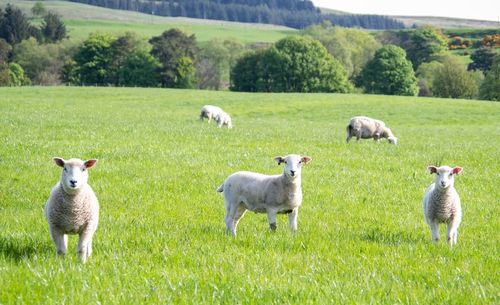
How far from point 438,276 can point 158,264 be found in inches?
119

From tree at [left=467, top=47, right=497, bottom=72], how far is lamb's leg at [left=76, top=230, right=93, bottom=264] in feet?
402

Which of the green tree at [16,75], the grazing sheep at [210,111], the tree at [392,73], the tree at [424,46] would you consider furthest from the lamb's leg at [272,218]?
the tree at [424,46]

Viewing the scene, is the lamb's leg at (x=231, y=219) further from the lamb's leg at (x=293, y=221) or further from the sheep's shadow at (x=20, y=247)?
the sheep's shadow at (x=20, y=247)

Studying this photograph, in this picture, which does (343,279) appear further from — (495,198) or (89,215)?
(495,198)

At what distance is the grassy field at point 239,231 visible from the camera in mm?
5707

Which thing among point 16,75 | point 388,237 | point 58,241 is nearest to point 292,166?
point 388,237

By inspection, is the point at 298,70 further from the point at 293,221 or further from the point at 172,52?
the point at 293,221

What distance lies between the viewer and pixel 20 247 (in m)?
7.53

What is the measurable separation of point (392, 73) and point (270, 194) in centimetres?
8685

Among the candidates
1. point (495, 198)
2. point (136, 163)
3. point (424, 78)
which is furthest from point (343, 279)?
point (424, 78)

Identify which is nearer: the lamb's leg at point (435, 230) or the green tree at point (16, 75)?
the lamb's leg at point (435, 230)

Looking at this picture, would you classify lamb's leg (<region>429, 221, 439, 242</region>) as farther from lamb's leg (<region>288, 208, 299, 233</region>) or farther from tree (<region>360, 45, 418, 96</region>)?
tree (<region>360, 45, 418, 96</region>)

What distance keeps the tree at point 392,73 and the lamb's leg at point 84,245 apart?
3493 inches

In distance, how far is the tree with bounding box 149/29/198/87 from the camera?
9906 centimetres
